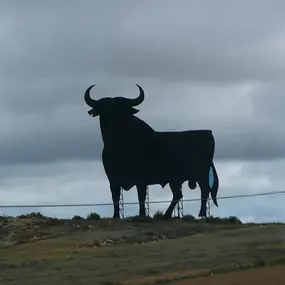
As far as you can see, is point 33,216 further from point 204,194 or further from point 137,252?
point 137,252

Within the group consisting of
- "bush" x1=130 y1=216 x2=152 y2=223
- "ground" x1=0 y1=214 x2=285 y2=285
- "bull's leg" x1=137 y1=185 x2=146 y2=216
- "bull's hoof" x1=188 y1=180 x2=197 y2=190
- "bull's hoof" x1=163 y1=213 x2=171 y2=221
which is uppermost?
"bull's hoof" x1=188 y1=180 x2=197 y2=190

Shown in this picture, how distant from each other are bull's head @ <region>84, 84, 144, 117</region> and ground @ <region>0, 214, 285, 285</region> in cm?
398

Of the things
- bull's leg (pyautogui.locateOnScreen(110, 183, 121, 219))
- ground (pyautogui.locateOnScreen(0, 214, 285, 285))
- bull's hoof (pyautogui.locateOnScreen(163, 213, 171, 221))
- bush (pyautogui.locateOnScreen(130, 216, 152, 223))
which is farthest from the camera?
bull's hoof (pyautogui.locateOnScreen(163, 213, 171, 221))

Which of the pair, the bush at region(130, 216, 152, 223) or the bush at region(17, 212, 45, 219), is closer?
the bush at region(130, 216, 152, 223)

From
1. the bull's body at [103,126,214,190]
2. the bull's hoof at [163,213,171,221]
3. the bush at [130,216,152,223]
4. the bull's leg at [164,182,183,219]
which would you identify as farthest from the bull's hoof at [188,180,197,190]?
the bush at [130,216,152,223]

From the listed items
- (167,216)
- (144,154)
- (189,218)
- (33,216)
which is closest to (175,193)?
(167,216)

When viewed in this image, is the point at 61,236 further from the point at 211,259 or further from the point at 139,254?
the point at 211,259

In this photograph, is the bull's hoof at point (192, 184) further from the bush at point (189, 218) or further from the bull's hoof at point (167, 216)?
the bull's hoof at point (167, 216)

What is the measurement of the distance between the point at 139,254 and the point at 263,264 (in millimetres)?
4293

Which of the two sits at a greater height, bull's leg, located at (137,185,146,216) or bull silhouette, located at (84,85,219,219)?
bull silhouette, located at (84,85,219,219)

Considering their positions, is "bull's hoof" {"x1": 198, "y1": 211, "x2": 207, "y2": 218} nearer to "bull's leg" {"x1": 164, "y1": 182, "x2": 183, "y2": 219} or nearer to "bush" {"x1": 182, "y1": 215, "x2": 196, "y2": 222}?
"bush" {"x1": 182, "y1": 215, "x2": 196, "y2": 222}

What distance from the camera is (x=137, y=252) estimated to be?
23.4 metres

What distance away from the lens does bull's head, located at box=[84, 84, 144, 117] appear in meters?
31.5

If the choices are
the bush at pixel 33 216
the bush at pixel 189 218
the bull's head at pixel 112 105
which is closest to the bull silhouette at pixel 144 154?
the bull's head at pixel 112 105
